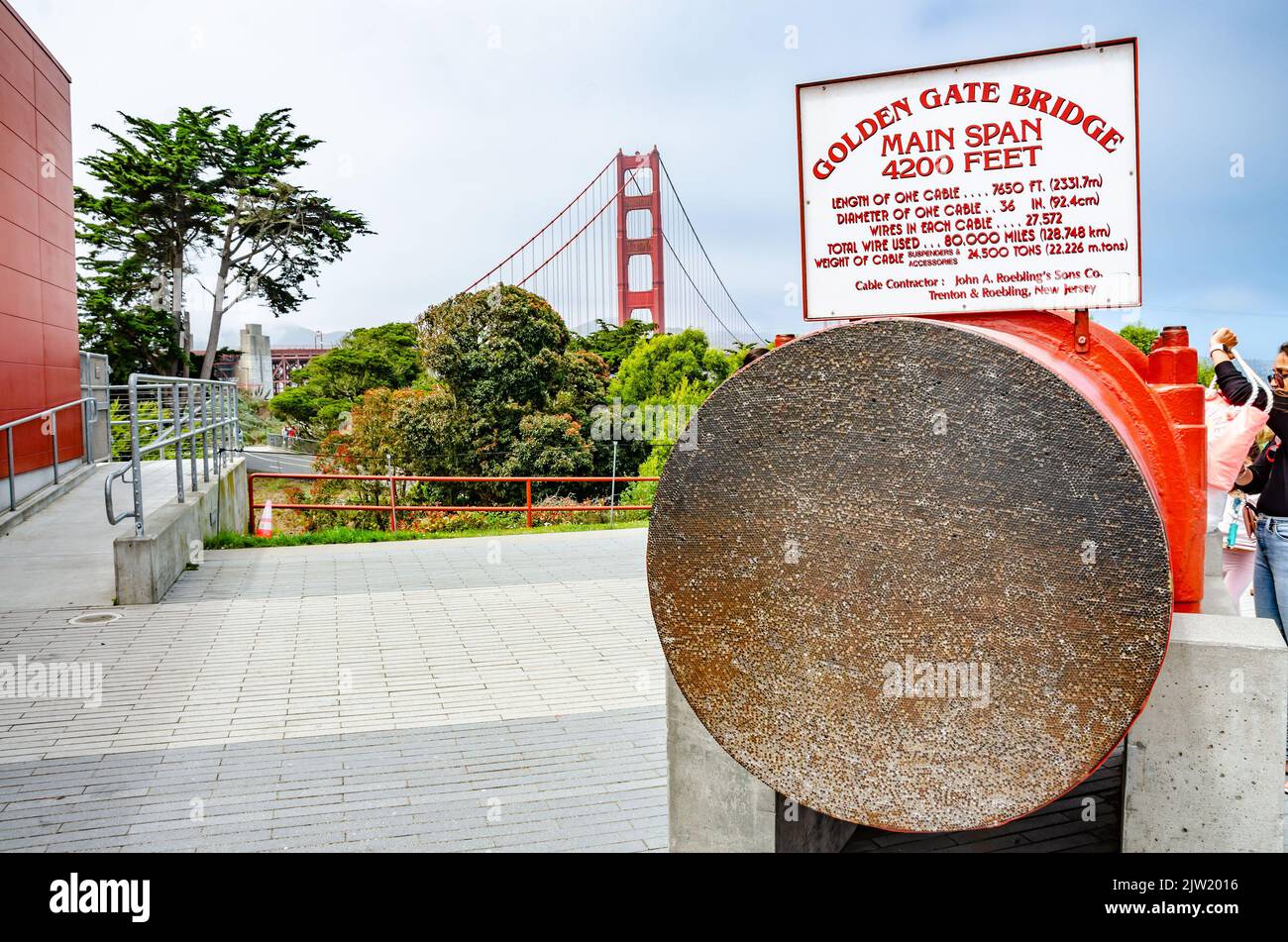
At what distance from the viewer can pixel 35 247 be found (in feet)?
41.4

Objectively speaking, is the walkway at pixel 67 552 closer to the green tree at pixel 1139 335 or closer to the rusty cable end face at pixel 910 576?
the rusty cable end face at pixel 910 576

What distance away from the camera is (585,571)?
29.5 feet

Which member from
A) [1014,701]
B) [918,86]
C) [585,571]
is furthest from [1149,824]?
[585,571]

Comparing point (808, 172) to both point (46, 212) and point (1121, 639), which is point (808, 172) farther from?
point (46, 212)

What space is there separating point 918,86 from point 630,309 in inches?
1824

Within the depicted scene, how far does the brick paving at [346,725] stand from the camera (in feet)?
11.6

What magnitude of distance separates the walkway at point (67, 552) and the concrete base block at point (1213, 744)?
6.79 metres

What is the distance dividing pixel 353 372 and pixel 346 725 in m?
35.5

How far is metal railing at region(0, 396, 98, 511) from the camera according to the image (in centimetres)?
982
